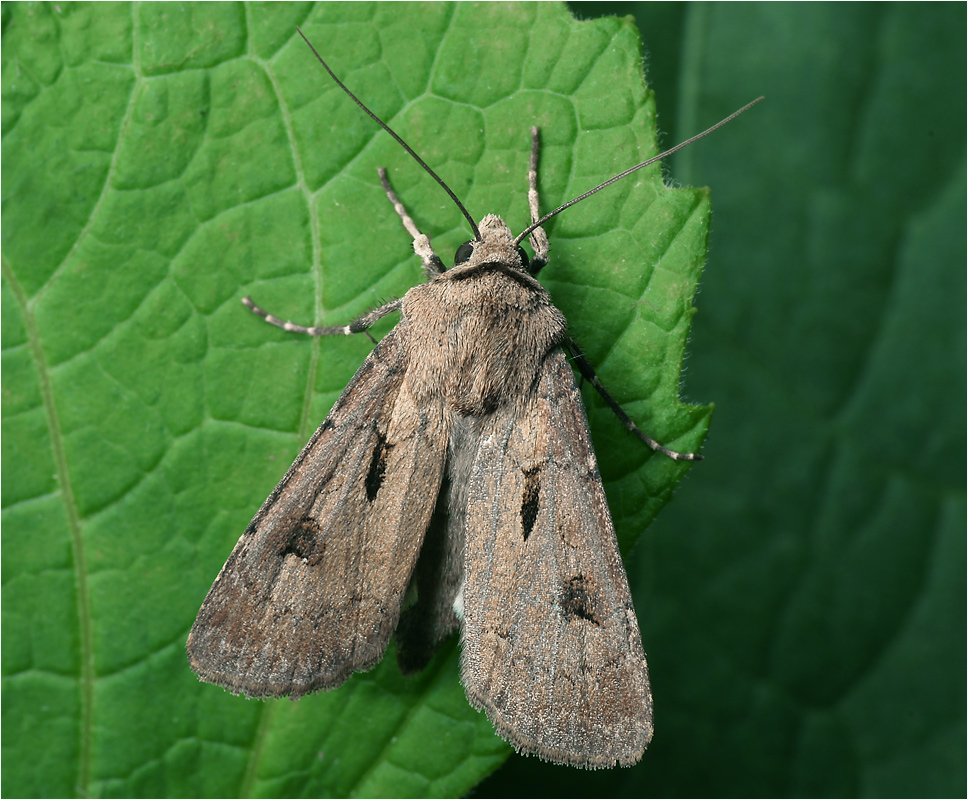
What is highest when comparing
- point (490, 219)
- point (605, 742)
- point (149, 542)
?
point (490, 219)

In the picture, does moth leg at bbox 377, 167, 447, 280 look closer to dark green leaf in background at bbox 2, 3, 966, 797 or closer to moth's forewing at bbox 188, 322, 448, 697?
dark green leaf in background at bbox 2, 3, 966, 797

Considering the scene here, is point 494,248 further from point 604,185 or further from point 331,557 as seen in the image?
point 331,557

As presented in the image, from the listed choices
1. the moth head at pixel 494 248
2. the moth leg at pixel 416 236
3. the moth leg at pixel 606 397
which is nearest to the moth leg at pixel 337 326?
the moth leg at pixel 416 236

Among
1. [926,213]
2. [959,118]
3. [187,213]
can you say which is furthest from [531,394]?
[959,118]

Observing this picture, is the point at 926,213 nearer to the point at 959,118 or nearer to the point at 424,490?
the point at 959,118

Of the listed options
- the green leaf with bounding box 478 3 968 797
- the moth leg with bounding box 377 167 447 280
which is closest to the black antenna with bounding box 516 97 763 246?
the moth leg with bounding box 377 167 447 280

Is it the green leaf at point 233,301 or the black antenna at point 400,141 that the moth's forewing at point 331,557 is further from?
the black antenna at point 400,141
